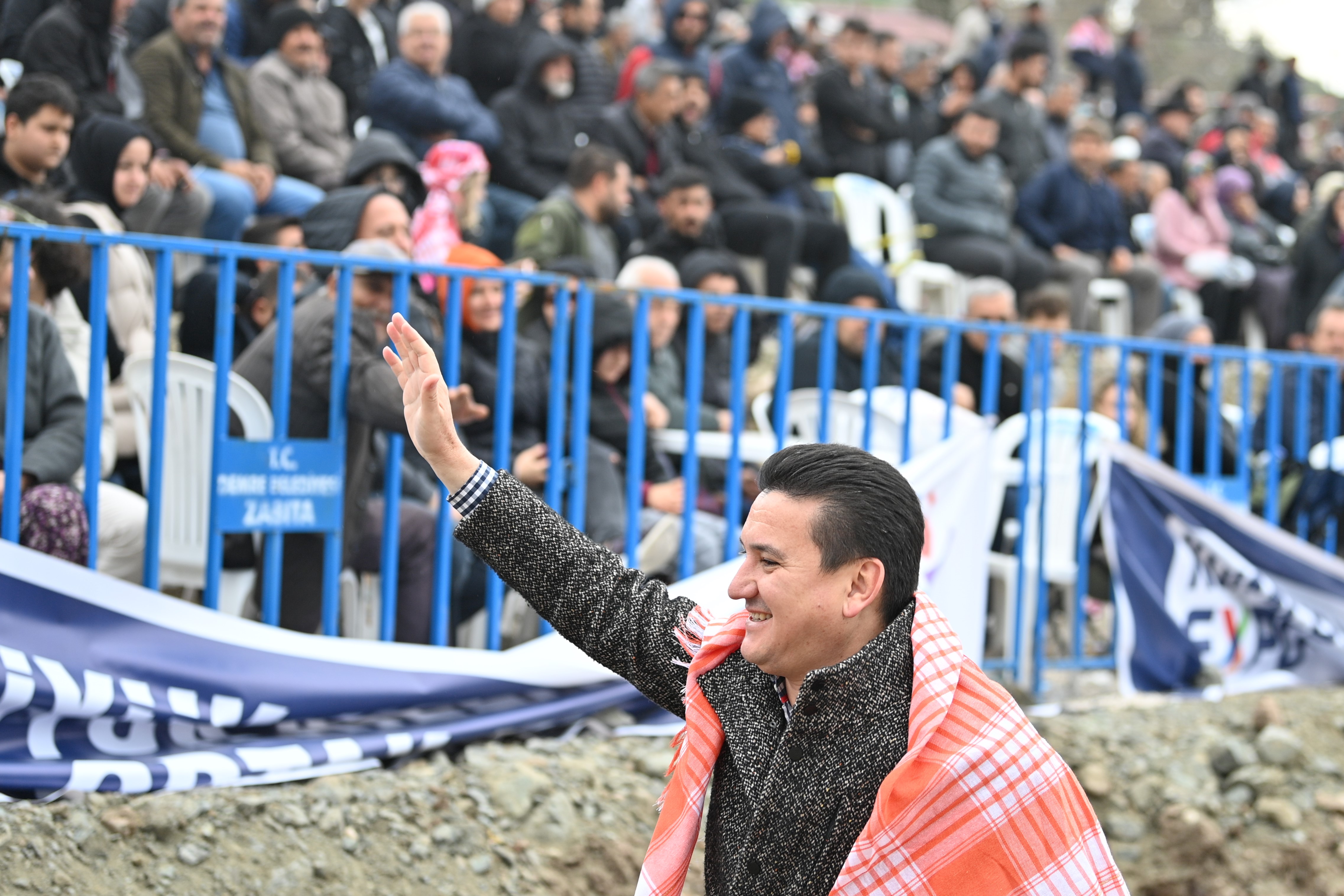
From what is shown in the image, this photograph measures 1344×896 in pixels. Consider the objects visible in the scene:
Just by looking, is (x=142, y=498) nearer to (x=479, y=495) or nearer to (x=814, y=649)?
(x=479, y=495)

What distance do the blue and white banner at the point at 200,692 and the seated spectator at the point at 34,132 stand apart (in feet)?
8.01

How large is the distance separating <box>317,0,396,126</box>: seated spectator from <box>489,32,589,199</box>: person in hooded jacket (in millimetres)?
791

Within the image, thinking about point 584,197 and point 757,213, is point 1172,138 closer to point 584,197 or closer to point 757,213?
point 757,213

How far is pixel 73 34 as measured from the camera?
699 cm

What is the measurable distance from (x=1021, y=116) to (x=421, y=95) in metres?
6.66

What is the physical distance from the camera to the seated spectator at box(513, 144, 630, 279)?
7609 millimetres

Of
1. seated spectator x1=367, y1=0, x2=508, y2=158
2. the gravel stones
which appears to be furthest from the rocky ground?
seated spectator x1=367, y1=0, x2=508, y2=158

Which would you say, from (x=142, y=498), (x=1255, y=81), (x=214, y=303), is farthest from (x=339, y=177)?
(x=1255, y=81)

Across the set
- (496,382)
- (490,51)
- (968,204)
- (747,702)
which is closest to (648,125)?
(490,51)

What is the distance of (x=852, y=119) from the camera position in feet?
38.6

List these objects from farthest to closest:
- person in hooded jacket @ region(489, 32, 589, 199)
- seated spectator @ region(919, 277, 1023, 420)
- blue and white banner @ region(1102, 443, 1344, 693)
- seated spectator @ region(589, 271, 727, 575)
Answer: person in hooded jacket @ region(489, 32, 589, 199) → seated spectator @ region(919, 277, 1023, 420) → blue and white banner @ region(1102, 443, 1344, 693) → seated spectator @ region(589, 271, 727, 575)

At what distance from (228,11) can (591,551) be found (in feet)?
23.2

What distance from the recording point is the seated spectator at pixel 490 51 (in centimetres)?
976

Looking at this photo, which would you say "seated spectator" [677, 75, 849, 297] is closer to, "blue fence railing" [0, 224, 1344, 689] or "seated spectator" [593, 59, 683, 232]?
"seated spectator" [593, 59, 683, 232]
